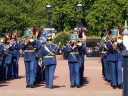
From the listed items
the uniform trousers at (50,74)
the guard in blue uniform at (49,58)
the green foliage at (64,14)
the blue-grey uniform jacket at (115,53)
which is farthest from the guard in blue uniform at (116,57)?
the green foliage at (64,14)

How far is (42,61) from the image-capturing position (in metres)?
15.0

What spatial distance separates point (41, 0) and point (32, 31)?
44070 millimetres

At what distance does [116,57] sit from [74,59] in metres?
1.41

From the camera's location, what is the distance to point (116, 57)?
597 inches

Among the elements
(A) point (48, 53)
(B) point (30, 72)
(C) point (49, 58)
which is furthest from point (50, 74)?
(B) point (30, 72)

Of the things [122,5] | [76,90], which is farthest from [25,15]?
[76,90]

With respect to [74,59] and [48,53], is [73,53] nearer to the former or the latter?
[74,59]

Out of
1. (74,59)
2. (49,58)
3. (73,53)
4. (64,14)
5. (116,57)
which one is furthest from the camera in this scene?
(64,14)

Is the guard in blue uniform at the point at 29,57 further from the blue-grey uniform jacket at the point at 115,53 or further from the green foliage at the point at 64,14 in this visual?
the green foliage at the point at 64,14

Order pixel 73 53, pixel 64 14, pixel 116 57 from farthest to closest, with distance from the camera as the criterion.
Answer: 1. pixel 64 14
2. pixel 73 53
3. pixel 116 57

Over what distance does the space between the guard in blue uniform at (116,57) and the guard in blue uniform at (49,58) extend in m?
1.87

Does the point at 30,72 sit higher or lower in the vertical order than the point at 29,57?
lower

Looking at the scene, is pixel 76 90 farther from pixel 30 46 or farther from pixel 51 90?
pixel 30 46

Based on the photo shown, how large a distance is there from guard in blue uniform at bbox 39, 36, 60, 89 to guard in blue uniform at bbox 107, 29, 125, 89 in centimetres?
187
